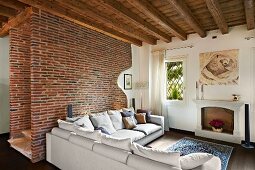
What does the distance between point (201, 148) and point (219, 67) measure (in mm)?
2266

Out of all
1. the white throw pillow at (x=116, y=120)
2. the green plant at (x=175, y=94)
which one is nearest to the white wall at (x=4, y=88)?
the white throw pillow at (x=116, y=120)

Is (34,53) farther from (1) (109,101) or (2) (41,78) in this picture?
(1) (109,101)

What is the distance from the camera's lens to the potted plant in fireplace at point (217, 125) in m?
4.59

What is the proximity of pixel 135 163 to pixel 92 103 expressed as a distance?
274 centimetres

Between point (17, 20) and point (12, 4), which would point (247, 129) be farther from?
point (17, 20)

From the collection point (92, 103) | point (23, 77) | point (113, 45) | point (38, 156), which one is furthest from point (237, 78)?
point (23, 77)

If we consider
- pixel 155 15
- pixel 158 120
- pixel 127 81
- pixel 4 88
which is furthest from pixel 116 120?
pixel 4 88

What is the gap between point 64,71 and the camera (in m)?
3.65

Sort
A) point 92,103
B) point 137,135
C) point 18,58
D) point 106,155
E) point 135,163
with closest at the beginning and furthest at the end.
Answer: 1. point 135,163
2. point 106,155
3. point 137,135
4. point 18,58
5. point 92,103

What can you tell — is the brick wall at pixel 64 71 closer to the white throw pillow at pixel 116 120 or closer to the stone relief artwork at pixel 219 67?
the white throw pillow at pixel 116 120

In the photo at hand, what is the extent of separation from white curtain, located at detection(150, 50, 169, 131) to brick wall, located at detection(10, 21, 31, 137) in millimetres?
3719

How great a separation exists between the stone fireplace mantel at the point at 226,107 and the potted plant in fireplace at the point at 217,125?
0.38 ft

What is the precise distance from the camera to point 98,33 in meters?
4.55

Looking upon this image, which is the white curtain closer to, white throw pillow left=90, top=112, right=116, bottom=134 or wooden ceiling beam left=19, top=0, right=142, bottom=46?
wooden ceiling beam left=19, top=0, right=142, bottom=46
